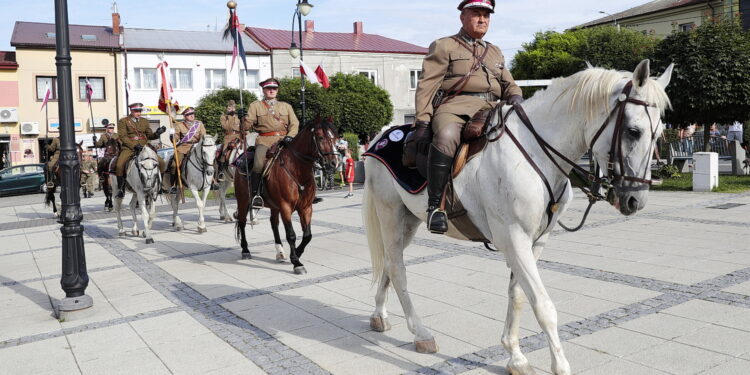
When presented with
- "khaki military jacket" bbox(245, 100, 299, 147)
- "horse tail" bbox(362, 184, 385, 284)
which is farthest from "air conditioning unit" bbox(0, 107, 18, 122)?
"horse tail" bbox(362, 184, 385, 284)

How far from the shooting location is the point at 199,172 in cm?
1293

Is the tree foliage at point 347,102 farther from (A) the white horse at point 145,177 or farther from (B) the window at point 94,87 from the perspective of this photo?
(A) the white horse at point 145,177

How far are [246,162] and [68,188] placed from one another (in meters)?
3.11

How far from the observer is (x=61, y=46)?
20.9 ft

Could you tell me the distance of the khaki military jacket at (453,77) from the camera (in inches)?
173

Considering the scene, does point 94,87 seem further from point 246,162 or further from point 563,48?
point 246,162

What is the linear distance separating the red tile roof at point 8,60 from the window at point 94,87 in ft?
12.7

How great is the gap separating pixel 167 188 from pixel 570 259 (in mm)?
9230

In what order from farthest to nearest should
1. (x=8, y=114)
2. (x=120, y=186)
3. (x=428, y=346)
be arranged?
1. (x=8, y=114)
2. (x=120, y=186)
3. (x=428, y=346)

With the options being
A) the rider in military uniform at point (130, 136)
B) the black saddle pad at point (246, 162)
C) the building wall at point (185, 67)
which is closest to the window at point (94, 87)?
the building wall at point (185, 67)

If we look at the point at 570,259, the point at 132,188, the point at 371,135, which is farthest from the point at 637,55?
the point at 371,135

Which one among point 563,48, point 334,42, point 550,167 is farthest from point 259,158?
point 334,42

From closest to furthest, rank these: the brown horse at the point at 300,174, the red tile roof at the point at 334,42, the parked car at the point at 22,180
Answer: the brown horse at the point at 300,174 → the parked car at the point at 22,180 → the red tile roof at the point at 334,42

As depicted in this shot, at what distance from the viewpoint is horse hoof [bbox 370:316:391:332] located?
5355mm
